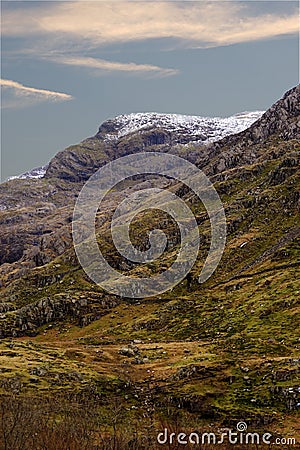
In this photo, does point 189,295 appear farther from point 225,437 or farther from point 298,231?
point 225,437

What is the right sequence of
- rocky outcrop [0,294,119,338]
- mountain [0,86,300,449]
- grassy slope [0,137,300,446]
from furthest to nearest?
1. rocky outcrop [0,294,119,338]
2. grassy slope [0,137,300,446]
3. mountain [0,86,300,449]

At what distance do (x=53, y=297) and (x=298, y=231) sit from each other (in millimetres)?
78693

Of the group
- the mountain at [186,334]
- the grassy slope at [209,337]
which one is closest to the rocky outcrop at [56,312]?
the mountain at [186,334]

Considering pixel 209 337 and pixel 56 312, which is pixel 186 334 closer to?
pixel 209 337

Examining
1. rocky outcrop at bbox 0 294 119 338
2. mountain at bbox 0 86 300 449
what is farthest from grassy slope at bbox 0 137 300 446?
rocky outcrop at bbox 0 294 119 338

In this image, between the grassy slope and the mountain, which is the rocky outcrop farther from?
the grassy slope

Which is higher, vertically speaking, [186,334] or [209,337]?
[209,337]

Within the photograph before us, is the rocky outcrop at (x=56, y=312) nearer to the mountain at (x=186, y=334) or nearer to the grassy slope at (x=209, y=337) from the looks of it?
the mountain at (x=186, y=334)

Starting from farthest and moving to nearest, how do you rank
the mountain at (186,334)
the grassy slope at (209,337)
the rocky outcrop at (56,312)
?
the rocky outcrop at (56,312)
the grassy slope at (209,337)
the mountain at (186,334)

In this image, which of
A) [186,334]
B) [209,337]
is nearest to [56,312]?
[186,334]

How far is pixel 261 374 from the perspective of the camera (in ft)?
242

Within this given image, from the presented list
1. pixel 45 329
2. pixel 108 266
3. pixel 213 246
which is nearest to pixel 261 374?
pixel 45 329

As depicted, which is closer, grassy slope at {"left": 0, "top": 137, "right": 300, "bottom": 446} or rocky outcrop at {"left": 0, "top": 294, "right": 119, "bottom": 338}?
grassy slope at {"left": 0, "top": 137, "right": 300, "bottom": 446}

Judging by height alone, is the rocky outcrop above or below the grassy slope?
below
